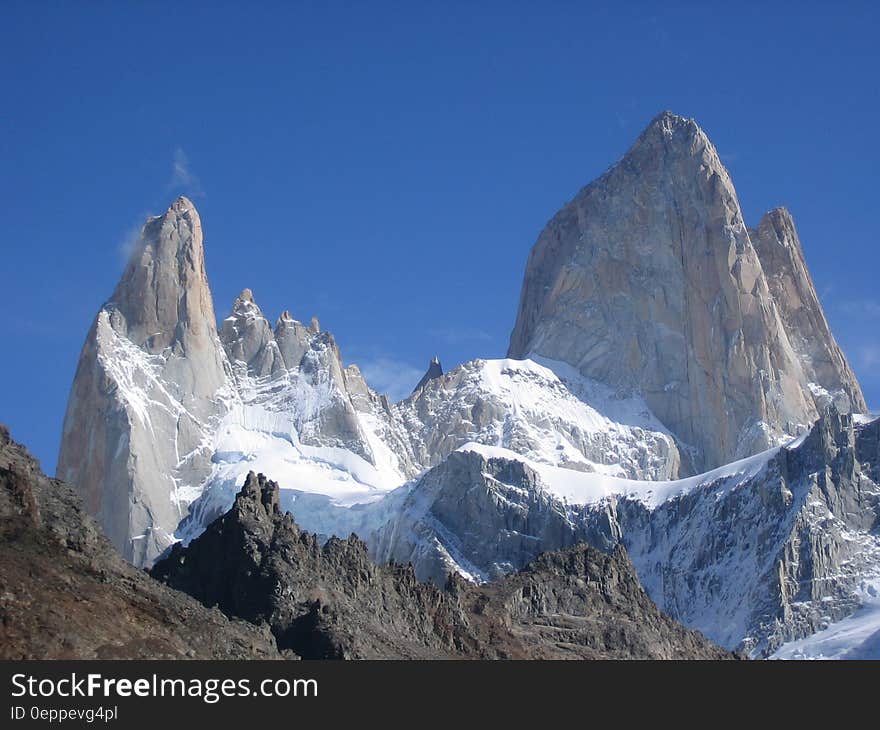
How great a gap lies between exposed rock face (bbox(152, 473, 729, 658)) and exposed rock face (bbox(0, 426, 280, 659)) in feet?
27.2

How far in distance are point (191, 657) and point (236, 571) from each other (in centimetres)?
2672

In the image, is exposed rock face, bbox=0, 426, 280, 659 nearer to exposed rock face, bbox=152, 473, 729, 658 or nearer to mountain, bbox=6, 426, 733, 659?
mountain, bbox=6, 426, 733, 659

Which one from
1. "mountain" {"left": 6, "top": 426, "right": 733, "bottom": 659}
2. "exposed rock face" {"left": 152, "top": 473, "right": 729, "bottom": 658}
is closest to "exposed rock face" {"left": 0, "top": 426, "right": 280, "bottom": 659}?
"mountain" {"left": 6, "top": 426, "right": 733, "bottom": 659}

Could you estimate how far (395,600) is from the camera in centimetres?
14275

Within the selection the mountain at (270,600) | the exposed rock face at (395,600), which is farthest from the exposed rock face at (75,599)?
the exposed rock face at (395,600)

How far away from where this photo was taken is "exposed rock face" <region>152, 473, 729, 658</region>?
125m

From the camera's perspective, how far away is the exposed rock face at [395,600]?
12544cm

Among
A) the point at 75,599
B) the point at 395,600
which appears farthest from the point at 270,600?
the point at 75,599

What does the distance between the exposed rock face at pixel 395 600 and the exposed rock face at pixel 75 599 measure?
8280mm

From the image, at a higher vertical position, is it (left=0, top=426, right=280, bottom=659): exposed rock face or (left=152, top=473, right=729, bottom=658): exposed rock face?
(left=152, top=473, right=729, bottom=658): exposed rock face

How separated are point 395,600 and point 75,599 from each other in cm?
4371

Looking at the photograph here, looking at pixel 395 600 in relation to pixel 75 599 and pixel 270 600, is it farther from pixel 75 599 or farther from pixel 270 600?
pixel 75 599
